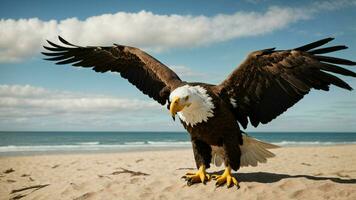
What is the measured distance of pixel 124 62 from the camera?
21.1 ft

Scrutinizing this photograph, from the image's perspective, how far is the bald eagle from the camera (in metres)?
4.47

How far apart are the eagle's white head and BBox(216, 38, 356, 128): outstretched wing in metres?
0.37

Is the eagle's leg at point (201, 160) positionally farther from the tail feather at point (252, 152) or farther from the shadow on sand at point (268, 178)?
the shadow on sand at point (268, 178)

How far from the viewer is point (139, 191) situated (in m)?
5.05

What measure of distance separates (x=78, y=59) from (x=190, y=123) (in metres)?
2.97

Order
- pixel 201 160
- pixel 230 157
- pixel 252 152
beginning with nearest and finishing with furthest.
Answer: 1. pixel 230 157
2. pixel 201 160
3. pixel 252 152

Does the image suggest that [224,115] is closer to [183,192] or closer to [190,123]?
[190,123]

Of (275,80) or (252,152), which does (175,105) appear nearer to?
(275,80)

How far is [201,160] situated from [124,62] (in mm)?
2405

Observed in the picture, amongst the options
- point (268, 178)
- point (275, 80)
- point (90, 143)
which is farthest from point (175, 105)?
point (90, 143)

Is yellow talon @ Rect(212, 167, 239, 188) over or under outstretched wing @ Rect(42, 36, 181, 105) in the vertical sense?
under

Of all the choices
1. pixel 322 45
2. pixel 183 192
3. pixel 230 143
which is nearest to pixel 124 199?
pixel 183 192

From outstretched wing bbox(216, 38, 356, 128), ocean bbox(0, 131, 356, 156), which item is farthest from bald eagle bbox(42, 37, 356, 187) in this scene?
ocean bbox(0, 131, 356, 156)

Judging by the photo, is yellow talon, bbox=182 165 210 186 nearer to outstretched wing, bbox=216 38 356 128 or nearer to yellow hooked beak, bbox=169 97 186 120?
outstretched wing, bbox=216 38 356 128
